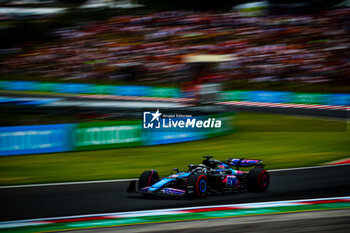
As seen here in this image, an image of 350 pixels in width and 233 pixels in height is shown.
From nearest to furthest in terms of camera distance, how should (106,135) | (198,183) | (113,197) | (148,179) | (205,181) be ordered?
(198,183), (205,181), (148,179), (113,197), (106,135)

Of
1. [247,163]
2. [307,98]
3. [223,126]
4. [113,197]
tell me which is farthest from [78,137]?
[307,98]

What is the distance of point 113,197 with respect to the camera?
884 centimetres

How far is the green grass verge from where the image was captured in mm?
11875

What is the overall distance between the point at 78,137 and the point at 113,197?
18.9 ft

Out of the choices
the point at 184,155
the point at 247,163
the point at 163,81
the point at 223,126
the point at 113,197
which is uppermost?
the point at 163,81

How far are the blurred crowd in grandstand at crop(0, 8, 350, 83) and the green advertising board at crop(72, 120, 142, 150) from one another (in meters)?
14.2

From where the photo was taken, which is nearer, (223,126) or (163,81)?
(223,126)

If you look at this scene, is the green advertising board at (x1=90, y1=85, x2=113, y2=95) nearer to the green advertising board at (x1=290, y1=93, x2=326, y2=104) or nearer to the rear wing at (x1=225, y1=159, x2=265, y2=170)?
the green advertising board at (x1=290, y1=93, x2=326, y2=104)

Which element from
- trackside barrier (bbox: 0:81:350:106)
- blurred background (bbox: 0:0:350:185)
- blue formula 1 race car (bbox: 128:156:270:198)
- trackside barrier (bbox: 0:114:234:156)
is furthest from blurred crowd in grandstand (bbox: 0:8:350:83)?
blue formula 1 race car (bbox: 128:156:270:198)

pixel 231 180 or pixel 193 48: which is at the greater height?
pixel 193 48

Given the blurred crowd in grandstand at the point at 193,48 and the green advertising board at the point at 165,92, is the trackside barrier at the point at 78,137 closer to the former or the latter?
the green advertising board at the point at 165,92

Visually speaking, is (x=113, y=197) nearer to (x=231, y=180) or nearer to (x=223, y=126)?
(x=231, y=180)

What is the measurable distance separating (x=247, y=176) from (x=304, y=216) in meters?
2.02

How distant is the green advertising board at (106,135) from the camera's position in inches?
559
